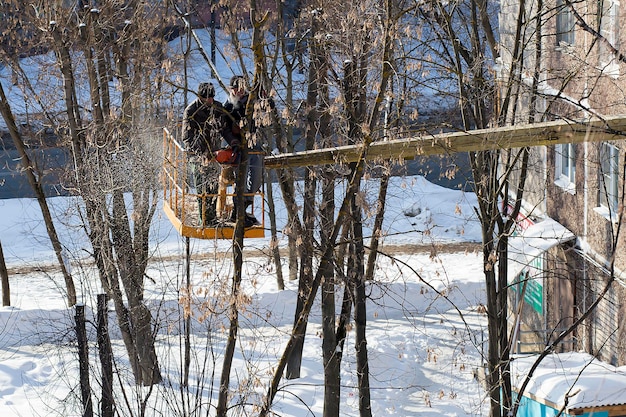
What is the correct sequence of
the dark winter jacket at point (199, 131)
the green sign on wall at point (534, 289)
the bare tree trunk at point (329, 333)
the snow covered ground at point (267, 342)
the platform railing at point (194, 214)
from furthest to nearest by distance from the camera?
the green sign on wall at point (534, 289)
the snow covered ground at point (267, 342)
the bare tree trunk at point (329, 333)
the platform railing at point (194, 214)
the dark winter jacket at point (199, 131)

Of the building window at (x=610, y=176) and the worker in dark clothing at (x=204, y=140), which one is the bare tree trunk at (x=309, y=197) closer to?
the worker in dark clothing at (x=204, y=140)

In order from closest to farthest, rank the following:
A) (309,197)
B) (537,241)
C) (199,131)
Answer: (199,131) < (309,197) < (537,241)

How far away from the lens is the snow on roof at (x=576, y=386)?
11.2 meters

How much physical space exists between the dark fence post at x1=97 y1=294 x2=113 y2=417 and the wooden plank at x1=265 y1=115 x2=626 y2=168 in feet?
11.3

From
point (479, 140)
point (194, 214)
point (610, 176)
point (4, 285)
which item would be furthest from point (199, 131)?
point (4, 285)

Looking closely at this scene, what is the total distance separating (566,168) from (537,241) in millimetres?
1886

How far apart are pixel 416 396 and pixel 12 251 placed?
51.9ft

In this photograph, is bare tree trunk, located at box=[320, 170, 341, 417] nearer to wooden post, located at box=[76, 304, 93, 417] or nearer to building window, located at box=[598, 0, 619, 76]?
wooden post, located at box=[76, 304, 93, 417]

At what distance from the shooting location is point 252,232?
463 inches

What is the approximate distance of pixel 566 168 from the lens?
1723 centimetres

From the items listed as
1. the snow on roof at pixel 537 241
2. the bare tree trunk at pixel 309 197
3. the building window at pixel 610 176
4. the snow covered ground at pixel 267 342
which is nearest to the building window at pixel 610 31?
the building window at pixel 610 176

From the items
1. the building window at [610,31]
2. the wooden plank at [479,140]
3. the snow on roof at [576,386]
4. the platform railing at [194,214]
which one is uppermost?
the building window at [610,31]

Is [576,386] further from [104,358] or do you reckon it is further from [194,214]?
[104,358]

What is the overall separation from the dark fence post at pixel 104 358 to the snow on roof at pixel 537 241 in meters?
7.40
